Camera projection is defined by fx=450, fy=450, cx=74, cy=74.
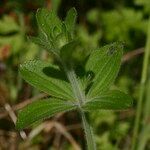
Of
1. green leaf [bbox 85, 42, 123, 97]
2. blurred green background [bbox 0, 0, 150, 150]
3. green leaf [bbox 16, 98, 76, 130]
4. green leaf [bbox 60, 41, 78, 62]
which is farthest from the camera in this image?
blurred green background [bbox 0, 0, 150, 150]

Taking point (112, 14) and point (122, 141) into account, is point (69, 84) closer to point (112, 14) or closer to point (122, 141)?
point (122, 141)

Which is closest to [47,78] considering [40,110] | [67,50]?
[40,110]

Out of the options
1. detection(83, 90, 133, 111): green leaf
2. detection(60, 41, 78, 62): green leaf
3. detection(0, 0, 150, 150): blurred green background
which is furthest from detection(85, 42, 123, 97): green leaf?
detection(0, 0, 150, 150): blurred green background

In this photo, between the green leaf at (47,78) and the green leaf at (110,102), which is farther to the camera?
the green leaf at (47,78)

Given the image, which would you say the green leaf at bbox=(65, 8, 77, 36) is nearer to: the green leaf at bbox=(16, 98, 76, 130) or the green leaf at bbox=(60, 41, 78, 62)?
the green leaf at bbox=(60, 41, 78, 62)

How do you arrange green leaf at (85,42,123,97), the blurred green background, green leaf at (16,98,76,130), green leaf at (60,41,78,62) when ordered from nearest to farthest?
green leaf at (60,41,78,62) → green leaf at (16,98,76,130) → green leaf at (85,42,123,97) → the blurred green background

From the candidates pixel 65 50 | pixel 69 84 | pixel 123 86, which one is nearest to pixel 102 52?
pixel 69 84

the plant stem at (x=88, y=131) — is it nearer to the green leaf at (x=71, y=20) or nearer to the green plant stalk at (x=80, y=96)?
the green plant stalk at (x=80, y=96)

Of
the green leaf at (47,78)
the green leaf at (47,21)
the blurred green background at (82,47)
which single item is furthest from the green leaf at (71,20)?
the blurred green background at (82,47)
